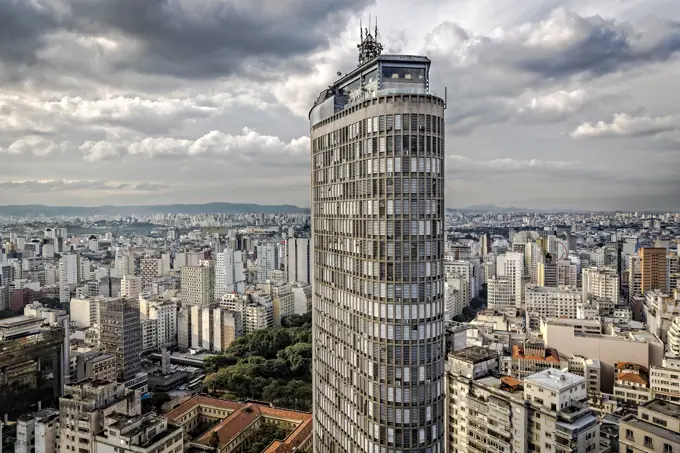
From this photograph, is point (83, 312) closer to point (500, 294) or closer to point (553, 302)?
point (500, 294)

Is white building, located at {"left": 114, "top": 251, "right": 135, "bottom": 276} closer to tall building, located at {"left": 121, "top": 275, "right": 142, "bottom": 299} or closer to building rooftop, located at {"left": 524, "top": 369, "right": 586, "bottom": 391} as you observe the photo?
tall building, located at {"left": 121, "top": 275, "right": 142, "bottom": 299}

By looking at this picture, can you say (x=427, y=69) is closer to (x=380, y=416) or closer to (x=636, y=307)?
(x=380, y=416)

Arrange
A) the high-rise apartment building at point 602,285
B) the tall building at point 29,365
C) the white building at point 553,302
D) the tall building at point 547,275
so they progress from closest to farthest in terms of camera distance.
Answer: the tall building at point 29,365
the white building at point 553,302
the high-rise apartment building at point 602,285
the tall building at point 547,275

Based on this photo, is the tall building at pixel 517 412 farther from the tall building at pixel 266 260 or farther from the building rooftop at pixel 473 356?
the tall building at pixel 266 260

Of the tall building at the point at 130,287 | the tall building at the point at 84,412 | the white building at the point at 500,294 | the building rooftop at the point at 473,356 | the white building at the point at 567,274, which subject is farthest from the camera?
the white building at the point at 567,274

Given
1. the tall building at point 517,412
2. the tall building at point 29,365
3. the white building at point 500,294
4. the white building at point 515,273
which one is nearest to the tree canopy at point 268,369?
the tall building at point 29,365

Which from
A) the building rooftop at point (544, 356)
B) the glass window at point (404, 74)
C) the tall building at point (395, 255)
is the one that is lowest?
the building rooftop at point (544, 356)

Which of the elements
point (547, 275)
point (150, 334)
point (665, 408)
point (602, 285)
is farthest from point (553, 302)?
point (150, 334)
